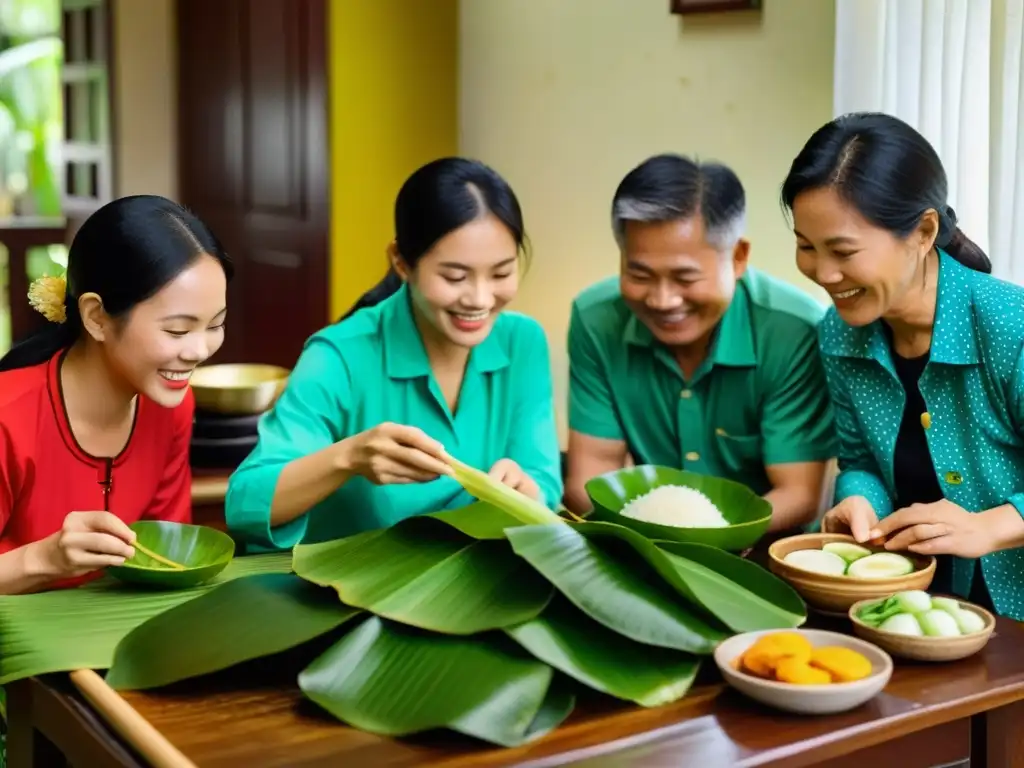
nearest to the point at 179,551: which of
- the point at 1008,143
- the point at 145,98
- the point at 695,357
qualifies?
the point at 695,357

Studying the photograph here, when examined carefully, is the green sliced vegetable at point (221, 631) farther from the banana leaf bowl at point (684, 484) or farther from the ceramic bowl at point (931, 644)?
the ceramic bowl at point (931, 644)

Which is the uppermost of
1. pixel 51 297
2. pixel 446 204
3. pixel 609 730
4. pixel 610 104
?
Result: pixel 610 104

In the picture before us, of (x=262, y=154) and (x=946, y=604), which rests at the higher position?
(x=262, y=154)

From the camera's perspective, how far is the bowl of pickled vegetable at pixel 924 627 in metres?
1.39

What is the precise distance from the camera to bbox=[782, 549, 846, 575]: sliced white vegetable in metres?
1.60

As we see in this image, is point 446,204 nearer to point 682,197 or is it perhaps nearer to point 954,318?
point 682,197

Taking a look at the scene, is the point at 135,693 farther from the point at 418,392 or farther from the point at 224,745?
the point at 418,392

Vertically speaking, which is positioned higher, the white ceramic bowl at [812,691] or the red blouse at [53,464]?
the red blouse at [53,464]

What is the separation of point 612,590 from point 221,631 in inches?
16.6

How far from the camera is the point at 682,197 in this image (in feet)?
7.00

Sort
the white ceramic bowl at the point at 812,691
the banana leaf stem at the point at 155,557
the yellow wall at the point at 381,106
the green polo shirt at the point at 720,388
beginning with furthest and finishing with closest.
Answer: the yellow wall at the point at 381,106, the green polo shirt at the point at 720,388, the banana leaf stem at the point at 155,557, the white ceramic bowl at the point at 812,691

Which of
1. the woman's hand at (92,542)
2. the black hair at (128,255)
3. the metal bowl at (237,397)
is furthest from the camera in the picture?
the metal bowl at (237,397)

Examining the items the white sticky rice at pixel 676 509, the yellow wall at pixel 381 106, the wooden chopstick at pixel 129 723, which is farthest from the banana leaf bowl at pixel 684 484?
the yellow wall at pixel 381 106

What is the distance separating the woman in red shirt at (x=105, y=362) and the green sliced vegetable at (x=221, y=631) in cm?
35
